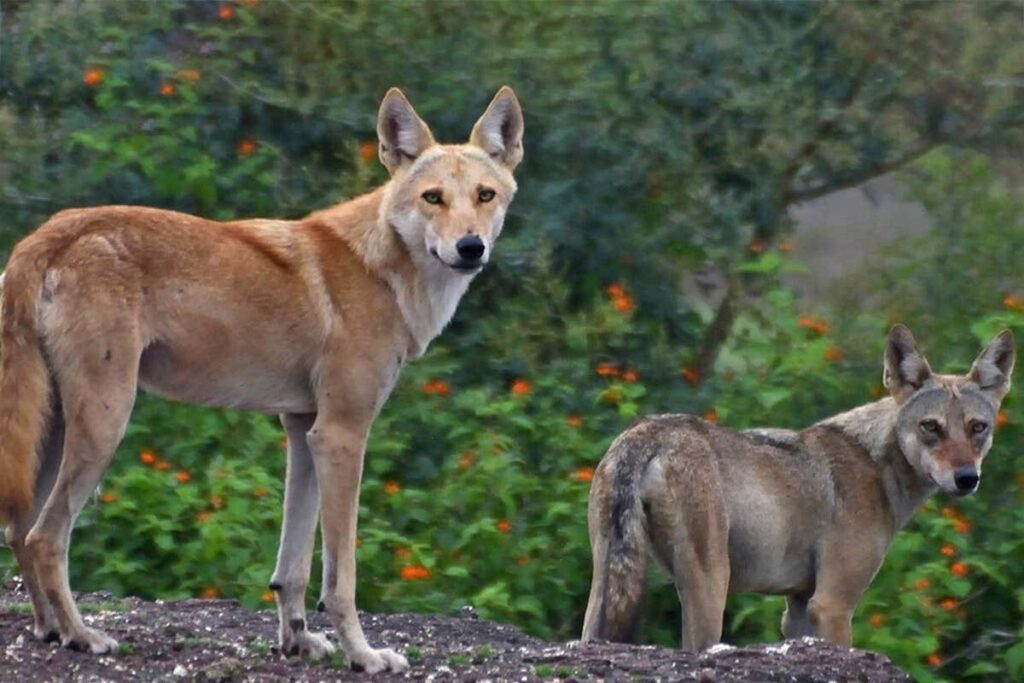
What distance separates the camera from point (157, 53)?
34.6 feet

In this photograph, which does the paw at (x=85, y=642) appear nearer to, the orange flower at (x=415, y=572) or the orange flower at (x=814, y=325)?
the orange flower at (x=415, y=572)

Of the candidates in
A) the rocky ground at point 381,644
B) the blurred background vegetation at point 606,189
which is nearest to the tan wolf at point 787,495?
the rocky ground at point 381,644

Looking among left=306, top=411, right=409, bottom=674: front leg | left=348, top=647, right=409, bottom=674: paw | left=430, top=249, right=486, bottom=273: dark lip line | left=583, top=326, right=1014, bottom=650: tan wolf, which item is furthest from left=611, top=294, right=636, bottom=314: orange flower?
left=348, top=647, right=409, bottom=674: paw

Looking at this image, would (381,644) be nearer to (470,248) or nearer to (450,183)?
(470,248)

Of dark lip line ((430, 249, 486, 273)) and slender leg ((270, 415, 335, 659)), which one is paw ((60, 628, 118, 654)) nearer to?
slender leg ((270, 415, 335, 659))

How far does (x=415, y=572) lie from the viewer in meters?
7.99

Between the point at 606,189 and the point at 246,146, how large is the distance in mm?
2005

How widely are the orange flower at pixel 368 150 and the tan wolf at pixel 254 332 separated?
340 cm

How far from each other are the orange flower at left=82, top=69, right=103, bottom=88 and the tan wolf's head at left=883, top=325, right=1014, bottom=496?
4530mm

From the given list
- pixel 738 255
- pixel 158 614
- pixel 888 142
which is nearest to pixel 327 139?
pixel 738 255

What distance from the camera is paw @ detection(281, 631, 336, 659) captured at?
251 inches

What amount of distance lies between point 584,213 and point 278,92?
6.07 ft

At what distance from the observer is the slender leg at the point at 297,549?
6.39 meters

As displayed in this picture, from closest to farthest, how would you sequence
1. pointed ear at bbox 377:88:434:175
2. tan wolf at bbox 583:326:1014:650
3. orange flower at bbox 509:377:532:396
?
1. pointed ear at bbox 377:88:434:175
2. tan wolf at bbox 583:326:1014:650
3. orange flower at bbox 509:377:532:396
